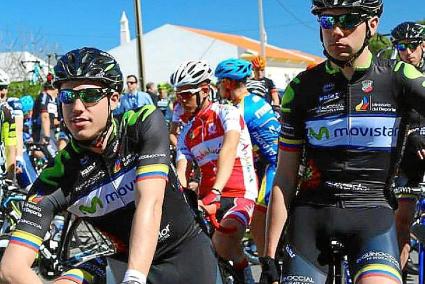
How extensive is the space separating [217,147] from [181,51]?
244 feet

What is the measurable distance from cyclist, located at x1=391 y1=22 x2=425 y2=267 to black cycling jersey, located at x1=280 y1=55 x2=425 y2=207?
2.61ft

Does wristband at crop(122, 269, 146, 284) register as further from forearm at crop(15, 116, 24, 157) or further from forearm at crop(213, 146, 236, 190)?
forearm at crop(15, 116, 24, 157)

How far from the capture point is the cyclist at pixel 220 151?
16.9 feet

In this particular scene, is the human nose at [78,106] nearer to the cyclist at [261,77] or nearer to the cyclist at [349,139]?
the cyclist at [349,139]

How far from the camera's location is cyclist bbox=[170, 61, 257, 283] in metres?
5.15

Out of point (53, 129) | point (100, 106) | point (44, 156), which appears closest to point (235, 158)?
point (100, 106)

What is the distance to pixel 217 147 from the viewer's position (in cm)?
540

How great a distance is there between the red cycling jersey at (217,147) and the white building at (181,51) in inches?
2547

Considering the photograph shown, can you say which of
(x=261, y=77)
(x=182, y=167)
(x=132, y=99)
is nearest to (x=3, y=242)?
(x=182, y=167)

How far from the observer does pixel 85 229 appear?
709cm

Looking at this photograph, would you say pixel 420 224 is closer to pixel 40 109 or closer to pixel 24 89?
pixel 40 109

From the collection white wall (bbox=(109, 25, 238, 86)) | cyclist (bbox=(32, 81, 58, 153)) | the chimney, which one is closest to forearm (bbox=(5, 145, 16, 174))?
cyclist (bbox=(32, 81, 58, 153))

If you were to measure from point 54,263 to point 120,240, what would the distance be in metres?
3.80

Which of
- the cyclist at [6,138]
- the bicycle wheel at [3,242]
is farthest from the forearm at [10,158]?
the bicycle wheel at [3,242]
